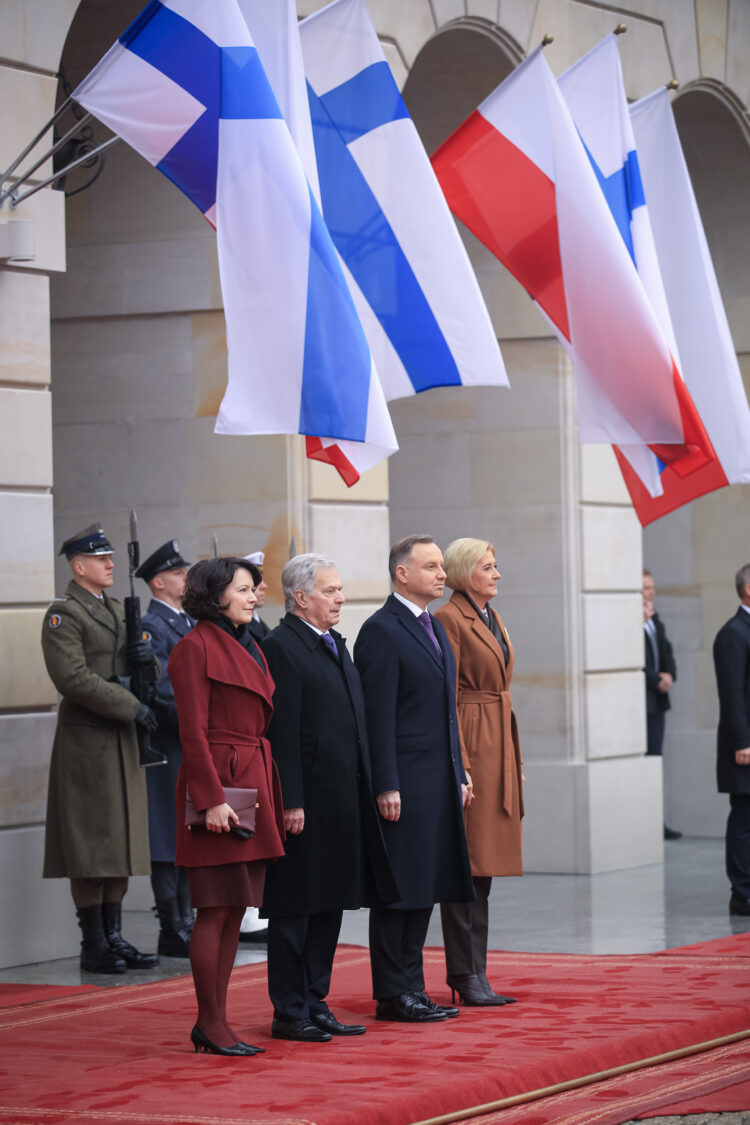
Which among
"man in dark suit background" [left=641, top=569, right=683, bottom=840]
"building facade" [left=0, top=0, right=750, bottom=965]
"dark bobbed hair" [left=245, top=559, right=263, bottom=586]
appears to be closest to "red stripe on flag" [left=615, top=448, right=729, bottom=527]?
"building facade" [left=0, top=0, right=750, bottom=965]

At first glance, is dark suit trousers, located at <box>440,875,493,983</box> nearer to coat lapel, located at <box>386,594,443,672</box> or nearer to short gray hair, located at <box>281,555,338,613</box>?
coat lapel, located at <box>386,594,443,672</box>

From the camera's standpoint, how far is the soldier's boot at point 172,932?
947cm

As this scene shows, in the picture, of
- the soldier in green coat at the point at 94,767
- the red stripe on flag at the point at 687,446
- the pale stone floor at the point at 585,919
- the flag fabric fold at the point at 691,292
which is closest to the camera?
the red stripe on flag at the point at 687,446

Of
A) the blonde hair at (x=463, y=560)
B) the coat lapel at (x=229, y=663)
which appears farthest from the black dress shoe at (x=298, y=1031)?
the blonde hair at (x=463, y=560)

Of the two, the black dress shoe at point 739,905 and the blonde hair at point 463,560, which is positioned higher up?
the blonde hair at point 463,560

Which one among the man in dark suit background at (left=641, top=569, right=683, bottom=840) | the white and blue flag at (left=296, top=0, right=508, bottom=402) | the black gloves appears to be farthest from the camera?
the man in dark suit background at (left=641, top=569, right=683, bottom=840)

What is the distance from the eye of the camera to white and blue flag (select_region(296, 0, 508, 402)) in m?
8.57

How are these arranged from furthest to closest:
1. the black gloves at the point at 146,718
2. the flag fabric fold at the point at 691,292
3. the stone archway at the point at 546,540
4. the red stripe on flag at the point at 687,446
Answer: the stone archway at the point at 546,540, the flag fabric fold at the point at 691,292, the black gloves at the point at 146,718, the red stripe on flag at the point at 687,446

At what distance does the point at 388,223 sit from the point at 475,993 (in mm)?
3412

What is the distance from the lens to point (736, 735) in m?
10.9

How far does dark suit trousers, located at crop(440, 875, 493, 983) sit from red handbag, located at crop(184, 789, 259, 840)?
49.2 inches

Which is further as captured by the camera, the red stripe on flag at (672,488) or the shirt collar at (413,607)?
the red stripe on flag at (672,488)

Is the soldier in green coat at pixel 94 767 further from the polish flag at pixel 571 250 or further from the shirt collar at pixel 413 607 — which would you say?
the polish flag at pixel 571 250

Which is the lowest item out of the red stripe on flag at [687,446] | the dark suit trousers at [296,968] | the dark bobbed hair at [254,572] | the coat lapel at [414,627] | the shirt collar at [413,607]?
the dark suit trousers at [296,968]
